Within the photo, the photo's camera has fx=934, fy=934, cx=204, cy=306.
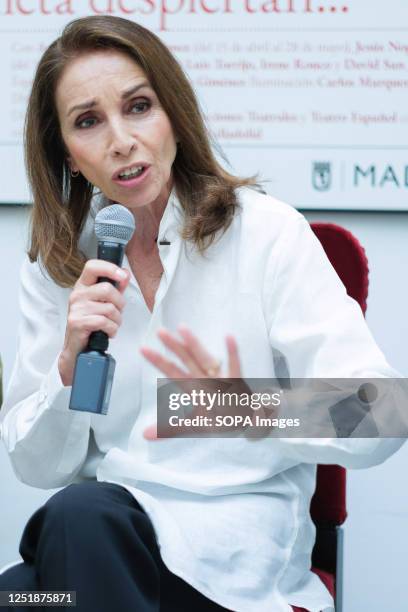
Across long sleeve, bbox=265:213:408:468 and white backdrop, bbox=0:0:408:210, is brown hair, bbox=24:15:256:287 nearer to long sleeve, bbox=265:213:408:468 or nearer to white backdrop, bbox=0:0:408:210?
long sleeve, bbox=265:213:408:468

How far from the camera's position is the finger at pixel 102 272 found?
38.9 inches

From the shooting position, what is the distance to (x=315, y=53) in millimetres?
1791

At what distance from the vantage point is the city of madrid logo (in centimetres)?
180

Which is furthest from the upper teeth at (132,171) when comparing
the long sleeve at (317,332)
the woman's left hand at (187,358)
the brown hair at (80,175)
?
the woman's left hand at (187,358)

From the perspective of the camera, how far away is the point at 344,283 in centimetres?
135

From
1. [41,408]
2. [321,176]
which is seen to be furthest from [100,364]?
[321,176]

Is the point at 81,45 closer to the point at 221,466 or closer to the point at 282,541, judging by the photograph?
the point at 221,466

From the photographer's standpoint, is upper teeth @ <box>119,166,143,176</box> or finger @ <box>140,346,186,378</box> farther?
upper teeth @ <box>119,166,143,176</box>

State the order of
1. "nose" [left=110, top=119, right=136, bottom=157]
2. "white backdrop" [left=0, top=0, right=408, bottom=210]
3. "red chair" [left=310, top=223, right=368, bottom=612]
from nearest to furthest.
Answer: "nose" [left=110, top=119, right=136, bottom=157]
"red chair" [left=310, top=223, right=368, bottom=612]
"white backdrop" [left=0, top=0, right=408, bottom=210]

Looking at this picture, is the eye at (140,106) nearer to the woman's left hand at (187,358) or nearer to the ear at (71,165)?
the ear at (71,165)

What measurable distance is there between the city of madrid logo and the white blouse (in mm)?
514

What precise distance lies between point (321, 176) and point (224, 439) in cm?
78

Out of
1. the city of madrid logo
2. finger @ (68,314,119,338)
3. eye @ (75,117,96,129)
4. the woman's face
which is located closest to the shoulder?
the woman's face

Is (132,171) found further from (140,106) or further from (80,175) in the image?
(80,175)
